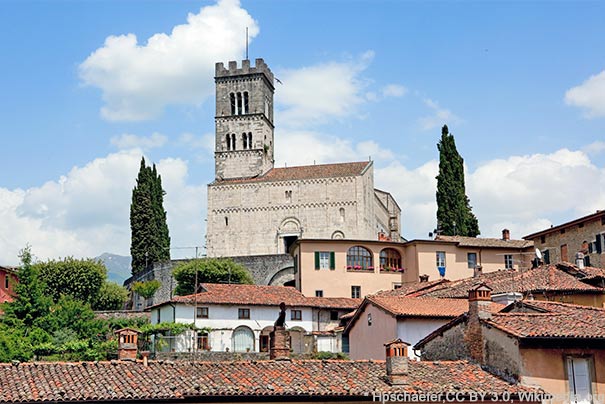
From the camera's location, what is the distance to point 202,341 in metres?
53.2

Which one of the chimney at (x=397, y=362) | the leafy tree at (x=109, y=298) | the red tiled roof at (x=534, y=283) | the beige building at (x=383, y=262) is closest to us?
the chimney at (x=397, y=362)

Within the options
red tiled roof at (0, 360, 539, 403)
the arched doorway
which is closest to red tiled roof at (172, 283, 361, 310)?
the arched doorway

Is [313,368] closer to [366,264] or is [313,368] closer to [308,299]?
[308,299]

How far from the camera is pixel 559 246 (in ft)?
187

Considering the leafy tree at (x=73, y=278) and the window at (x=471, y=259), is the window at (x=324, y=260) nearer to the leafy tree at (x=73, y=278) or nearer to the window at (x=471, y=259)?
the window at (x=471, y=259)

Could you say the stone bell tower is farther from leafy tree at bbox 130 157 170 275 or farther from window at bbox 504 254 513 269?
window at bbox 504 254 513 269

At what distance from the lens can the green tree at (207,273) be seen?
7238cm

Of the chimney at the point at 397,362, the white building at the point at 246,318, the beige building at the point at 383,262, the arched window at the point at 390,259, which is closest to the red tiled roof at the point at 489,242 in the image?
the beige building at the point at 383,262

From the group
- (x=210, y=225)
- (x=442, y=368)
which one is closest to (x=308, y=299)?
(x=442, y=368)

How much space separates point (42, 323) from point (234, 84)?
194 feet

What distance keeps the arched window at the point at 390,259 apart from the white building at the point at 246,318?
7.91m

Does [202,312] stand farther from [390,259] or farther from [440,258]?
[440,258]

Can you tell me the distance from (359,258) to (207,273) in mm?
14954

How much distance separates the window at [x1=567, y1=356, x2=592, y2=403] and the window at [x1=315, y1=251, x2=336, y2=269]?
40.9 m
